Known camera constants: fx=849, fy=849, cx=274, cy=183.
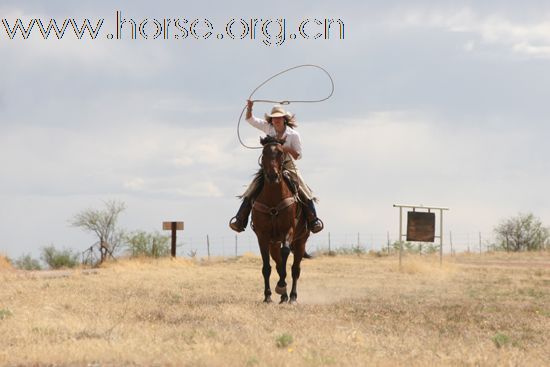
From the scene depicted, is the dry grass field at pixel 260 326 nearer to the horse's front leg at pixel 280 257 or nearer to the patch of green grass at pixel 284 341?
the patch of green grass at pixel 284 341

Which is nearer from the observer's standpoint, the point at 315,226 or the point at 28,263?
the point at 315,226

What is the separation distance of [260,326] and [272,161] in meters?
3.47

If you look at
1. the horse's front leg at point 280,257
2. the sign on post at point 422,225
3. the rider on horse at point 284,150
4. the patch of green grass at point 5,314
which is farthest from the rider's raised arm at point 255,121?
the sign on post at point 422,225

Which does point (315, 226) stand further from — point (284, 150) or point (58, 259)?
point (58, 259)

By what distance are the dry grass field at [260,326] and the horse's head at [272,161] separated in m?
2.23

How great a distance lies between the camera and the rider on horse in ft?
50.1

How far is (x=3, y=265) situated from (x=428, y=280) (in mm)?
18137

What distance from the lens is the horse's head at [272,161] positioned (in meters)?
14.3

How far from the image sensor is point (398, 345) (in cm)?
1052

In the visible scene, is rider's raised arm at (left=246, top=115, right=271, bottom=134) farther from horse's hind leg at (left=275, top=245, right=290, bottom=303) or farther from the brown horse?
horse's hind leg at (left=275, top=245, right=290, bottom=303)

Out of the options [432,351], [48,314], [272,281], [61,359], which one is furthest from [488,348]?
[272,281]

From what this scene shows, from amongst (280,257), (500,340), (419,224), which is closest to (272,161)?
(280,257)

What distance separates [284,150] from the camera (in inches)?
591

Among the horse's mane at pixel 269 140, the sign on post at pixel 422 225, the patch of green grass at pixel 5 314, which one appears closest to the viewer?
the patch of green grass at pixel 5 314
